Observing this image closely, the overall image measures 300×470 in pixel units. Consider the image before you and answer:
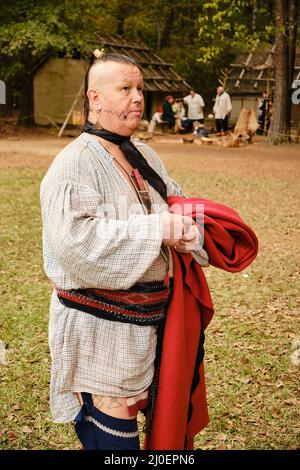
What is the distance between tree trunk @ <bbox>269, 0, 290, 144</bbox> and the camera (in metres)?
19.7

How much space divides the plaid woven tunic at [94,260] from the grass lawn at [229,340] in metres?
1.78

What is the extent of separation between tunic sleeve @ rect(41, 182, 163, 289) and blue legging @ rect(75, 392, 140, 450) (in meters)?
0.52

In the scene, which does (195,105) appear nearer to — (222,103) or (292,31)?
(222,103)

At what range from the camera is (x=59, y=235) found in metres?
1.88

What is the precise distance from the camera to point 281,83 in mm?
20594

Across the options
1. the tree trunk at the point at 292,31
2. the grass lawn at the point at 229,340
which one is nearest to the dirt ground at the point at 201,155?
the tree trunk at the point at 292,31

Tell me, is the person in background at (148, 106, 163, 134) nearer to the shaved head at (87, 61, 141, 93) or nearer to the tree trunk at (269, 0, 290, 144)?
the tree trunk at (269, 0, 290, 144)

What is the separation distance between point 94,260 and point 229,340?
3.62 metres

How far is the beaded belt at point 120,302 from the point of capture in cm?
208

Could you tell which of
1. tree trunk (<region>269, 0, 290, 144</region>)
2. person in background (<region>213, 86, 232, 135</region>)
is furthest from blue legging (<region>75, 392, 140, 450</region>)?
person in background (<region>213, 86, 232, 135</region>)

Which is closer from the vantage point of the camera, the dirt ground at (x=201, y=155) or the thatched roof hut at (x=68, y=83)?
the dirt ground at (x=201, y=155)

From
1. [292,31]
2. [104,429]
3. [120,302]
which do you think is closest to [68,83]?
[292,31]

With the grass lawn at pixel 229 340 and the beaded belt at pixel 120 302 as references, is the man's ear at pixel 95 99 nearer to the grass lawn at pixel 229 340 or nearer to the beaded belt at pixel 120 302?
the beaded belt at pixel 120 302

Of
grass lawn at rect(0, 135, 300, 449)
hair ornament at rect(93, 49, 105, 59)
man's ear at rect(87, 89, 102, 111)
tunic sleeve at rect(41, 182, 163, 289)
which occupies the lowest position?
grass lawn at rect(0, 135, 300, 449)
